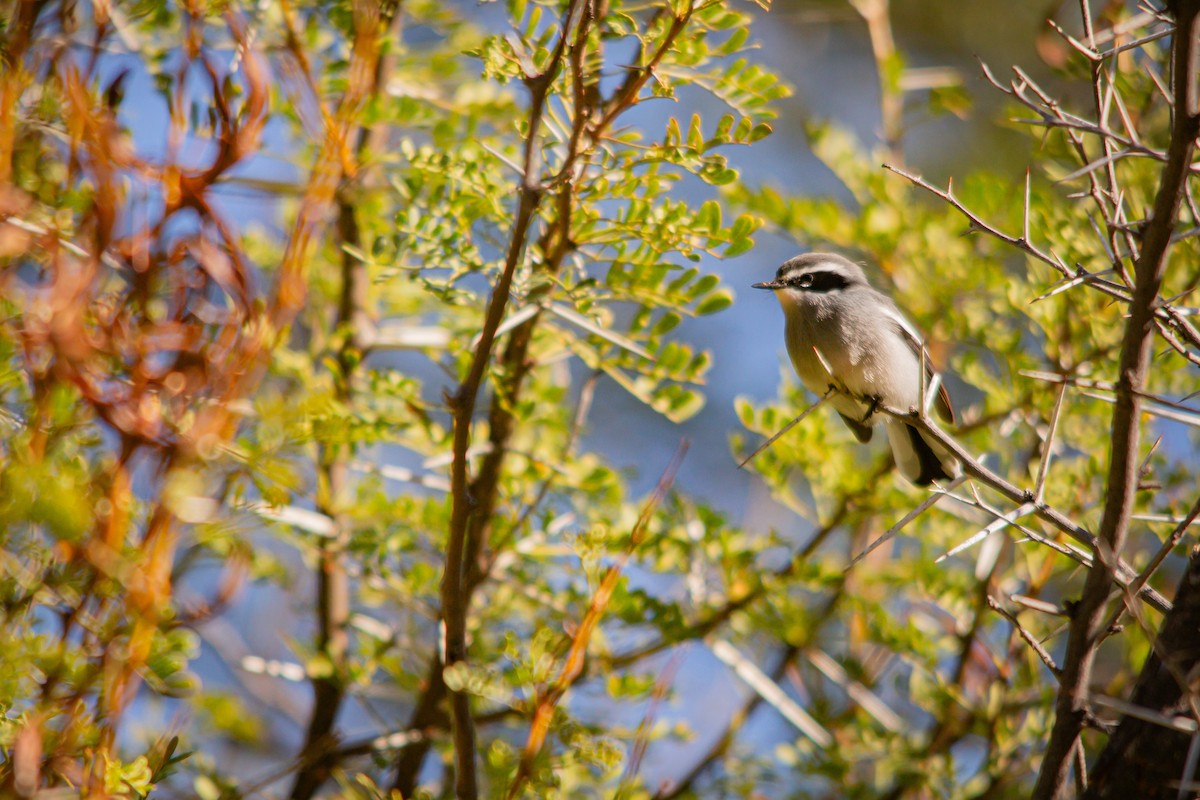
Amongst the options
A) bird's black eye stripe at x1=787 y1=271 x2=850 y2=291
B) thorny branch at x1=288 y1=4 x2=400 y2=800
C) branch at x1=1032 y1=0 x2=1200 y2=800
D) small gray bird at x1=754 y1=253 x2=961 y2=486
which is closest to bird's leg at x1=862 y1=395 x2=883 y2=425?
small gray bird at x1=754 y1=253 x2=961 y2=486

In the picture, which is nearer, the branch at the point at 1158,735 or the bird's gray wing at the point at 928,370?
the branch at the point at 1158,735

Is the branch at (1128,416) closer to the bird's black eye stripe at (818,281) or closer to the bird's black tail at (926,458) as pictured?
the bird's black tail at (926,458)

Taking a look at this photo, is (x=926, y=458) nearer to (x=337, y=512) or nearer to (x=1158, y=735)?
(x=1158, y=735)

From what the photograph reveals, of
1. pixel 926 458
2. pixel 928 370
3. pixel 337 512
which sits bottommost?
pixel 337 512

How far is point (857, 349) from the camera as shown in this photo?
321 cm

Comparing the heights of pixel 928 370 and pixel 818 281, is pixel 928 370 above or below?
below

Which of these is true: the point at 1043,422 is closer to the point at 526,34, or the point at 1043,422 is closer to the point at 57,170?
the point at 526,34

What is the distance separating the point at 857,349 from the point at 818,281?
402 millimetres

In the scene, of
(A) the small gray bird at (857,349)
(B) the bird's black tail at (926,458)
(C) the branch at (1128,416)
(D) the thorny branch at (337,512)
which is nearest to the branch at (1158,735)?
(C) the branch at (1128,416)

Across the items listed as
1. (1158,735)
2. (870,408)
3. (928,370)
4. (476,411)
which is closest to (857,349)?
(928,370)

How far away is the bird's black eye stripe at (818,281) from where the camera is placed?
3463 mm

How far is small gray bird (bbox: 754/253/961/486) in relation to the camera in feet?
10.5

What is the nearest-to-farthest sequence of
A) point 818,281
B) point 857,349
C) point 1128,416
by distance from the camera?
point 1128,416 → point 857,349 → point 818,281

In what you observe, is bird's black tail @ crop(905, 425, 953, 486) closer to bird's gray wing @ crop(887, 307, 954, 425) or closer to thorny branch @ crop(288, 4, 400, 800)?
bird's gray wing @ crop(887, 307, 954, 425)
